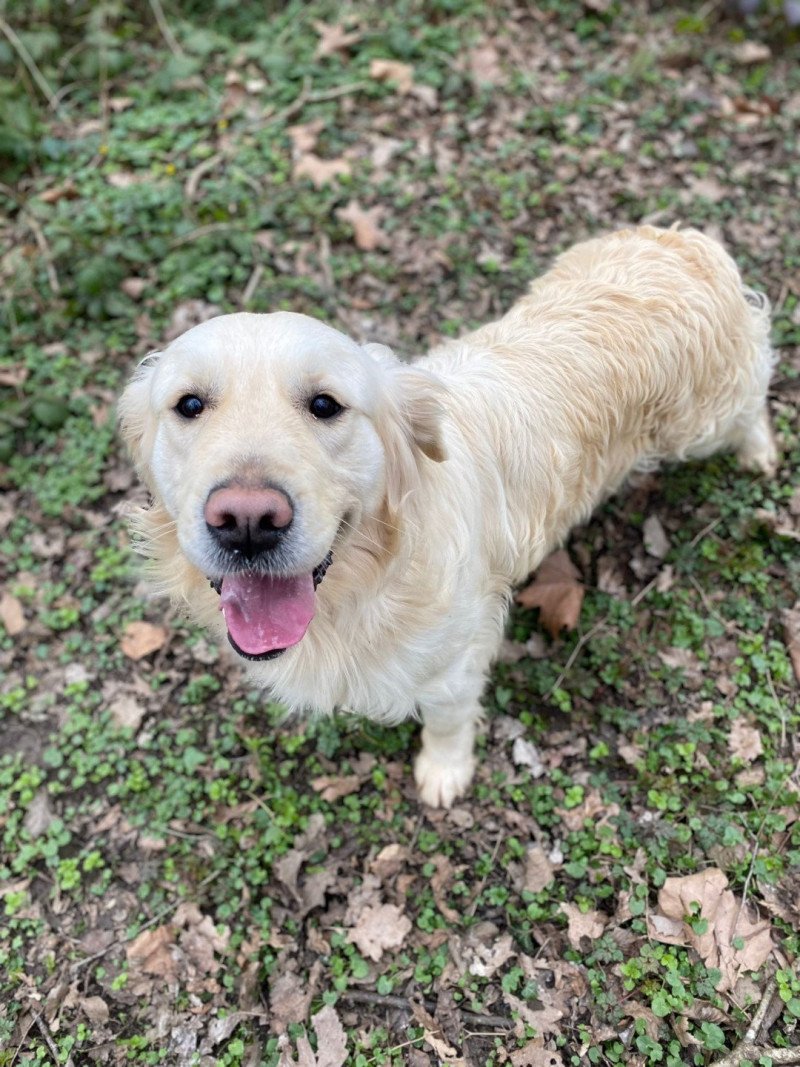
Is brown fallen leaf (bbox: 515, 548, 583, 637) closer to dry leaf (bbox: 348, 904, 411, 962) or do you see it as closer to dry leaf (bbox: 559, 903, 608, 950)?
dry leaf (bbox: 559, 903, 608, 950)

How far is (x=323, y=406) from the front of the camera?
89.0 inches

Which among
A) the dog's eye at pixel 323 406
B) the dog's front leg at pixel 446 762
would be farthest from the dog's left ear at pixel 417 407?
the dog's front leg at pixel 446 762

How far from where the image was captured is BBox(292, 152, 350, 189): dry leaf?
5.39m

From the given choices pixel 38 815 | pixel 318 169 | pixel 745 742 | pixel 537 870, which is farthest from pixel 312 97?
pixel 537 870

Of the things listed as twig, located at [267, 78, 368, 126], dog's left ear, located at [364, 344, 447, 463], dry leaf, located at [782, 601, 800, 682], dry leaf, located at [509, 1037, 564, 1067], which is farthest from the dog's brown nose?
twig, located at [267, 78, 368, 126]

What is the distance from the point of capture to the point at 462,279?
16.3ft

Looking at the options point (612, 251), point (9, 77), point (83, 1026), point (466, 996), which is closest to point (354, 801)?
point (466, 996)

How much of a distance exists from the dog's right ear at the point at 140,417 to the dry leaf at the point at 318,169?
3.24 m

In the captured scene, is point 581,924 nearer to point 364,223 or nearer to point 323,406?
point 323,406

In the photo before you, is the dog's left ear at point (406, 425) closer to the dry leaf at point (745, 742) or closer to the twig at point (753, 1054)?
the dry leaf at point (745, 742)

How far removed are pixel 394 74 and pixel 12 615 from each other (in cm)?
484

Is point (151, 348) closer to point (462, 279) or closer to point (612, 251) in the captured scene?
point (462, 279)

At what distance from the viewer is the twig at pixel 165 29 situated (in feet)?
19.6

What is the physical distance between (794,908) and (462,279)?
12.8ft
